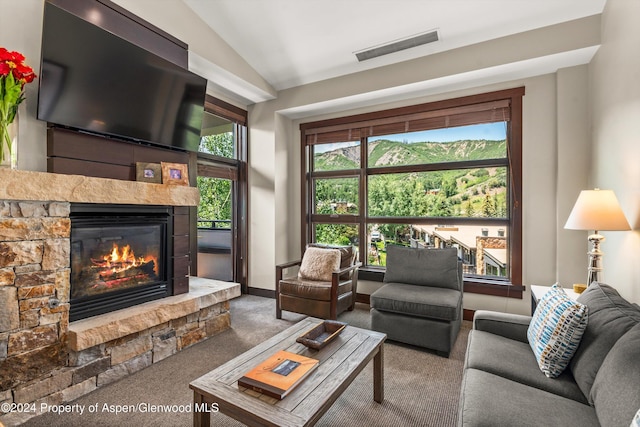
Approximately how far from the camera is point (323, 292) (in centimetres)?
332

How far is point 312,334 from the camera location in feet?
6.61

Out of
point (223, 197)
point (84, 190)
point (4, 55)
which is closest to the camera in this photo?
point (4, 55)

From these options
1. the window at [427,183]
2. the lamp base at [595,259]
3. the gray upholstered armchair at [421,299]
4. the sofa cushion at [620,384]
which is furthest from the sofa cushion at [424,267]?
the sofa cushion at [620,384]

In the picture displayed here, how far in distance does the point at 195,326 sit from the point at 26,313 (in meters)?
1.26

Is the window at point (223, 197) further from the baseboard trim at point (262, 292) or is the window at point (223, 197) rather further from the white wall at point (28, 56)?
the white wall at point (28, 56)

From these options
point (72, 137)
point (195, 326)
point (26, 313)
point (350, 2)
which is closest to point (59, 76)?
point (72, 137)

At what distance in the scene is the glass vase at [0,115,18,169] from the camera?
77.4 inches

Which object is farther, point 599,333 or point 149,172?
point 149,172

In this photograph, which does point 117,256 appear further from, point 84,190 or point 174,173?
point 174,173

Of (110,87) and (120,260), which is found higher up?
(110,87)

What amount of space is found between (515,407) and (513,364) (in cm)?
44

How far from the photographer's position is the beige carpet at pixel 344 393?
188 cm

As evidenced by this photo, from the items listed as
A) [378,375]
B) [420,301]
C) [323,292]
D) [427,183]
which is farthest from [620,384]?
[427,183]

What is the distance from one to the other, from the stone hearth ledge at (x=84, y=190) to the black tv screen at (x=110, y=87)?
0.43m
